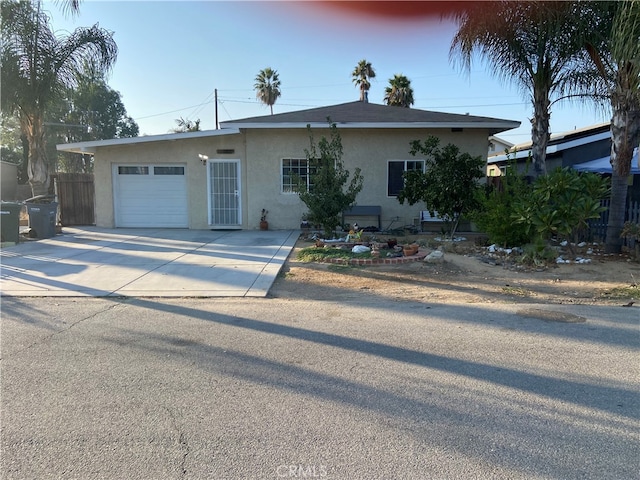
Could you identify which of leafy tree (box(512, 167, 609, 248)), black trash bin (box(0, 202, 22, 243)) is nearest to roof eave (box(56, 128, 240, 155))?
black trash bin (box(0, 202, 22, 243))

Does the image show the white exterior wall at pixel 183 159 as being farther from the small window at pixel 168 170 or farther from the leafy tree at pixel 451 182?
the leafy tree at pixel 451 182

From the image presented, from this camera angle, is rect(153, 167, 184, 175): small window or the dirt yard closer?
the dirt yard

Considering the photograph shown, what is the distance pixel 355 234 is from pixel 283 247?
2.00 m

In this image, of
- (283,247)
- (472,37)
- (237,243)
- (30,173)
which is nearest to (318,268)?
(283,247)

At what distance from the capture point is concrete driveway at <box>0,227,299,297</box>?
7.19 m

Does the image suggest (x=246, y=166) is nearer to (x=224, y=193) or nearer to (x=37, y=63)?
(x=224, y=193)

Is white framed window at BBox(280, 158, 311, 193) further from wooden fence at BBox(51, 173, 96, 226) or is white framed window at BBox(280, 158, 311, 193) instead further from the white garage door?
wooden fence at BBox(51, 173, 96, 226)

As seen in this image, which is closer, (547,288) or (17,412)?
(17,412)

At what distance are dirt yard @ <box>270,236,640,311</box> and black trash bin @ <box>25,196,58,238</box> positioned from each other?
8.20 m

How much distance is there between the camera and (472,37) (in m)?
12.1

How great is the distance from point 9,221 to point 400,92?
84.3 feet

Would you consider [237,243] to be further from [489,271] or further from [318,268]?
[489,271]

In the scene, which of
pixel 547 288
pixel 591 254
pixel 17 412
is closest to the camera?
pixel 17 412

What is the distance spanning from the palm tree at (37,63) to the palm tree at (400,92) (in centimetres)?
2101
